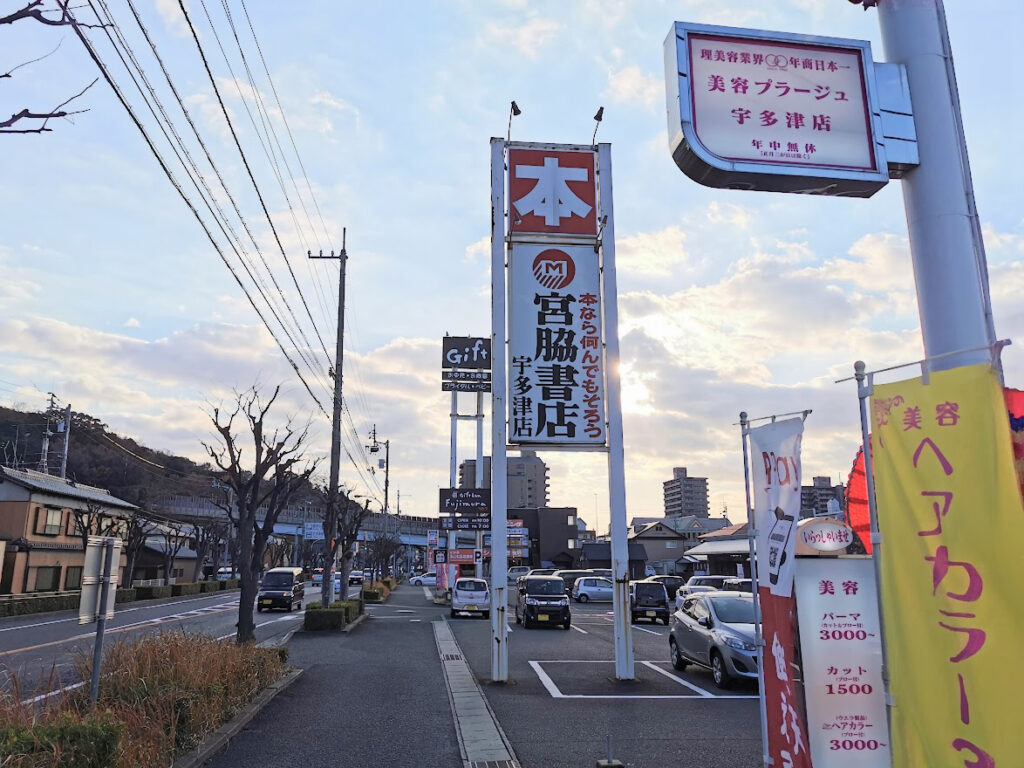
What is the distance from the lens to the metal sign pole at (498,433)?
491 inches

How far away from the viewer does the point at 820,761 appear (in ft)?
16.7

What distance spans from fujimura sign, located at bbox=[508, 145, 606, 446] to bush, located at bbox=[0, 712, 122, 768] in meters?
8.25

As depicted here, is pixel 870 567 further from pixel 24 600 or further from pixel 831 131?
pixel 24 600

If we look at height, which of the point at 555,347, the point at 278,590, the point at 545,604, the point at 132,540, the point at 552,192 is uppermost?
the point at 552,192

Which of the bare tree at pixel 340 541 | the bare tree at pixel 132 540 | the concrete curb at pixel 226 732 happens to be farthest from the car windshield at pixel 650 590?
the bare tree at pixel 132 540

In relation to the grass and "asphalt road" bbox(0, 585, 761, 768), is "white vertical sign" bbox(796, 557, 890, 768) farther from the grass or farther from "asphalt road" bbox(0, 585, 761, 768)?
the grass

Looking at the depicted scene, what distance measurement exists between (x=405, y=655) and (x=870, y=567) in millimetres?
13284

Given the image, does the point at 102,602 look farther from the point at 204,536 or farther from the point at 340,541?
the point at 204,536

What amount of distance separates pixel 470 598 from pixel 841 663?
26932mm

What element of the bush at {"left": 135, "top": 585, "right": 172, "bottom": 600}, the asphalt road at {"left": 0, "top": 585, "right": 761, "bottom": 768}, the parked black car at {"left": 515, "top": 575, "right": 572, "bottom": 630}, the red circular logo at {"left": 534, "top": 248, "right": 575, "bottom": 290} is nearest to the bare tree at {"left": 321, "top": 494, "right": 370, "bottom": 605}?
the asphalt road at {"left": 0, "top": 585, "right": 761, "bottom": 768}

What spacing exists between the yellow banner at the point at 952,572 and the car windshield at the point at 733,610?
9228mm

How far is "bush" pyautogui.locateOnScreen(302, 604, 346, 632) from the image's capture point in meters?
21.4

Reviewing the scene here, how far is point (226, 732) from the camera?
814 centimetres

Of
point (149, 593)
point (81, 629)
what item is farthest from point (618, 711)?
point (149, 593)
